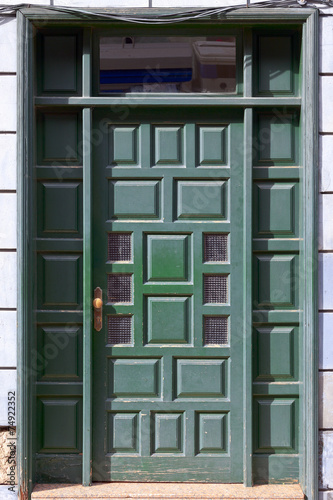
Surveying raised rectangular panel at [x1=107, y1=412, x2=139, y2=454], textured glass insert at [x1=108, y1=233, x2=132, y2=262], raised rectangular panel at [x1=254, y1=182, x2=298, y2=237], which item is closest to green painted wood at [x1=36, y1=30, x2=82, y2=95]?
textured glass insert at [x1=108, y1=233, x2=132, y2=262]

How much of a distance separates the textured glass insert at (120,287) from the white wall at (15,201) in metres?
0.75

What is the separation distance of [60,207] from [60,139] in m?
0.55

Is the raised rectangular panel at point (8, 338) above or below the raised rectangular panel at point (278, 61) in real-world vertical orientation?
below

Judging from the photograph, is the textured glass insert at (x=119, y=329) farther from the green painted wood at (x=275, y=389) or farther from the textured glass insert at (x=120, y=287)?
the green painted wood at (x=275, y=389)

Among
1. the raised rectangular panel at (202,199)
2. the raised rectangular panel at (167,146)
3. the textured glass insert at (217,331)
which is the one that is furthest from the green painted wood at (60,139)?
the textured glass insert at (217,331)

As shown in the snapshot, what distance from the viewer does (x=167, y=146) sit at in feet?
12.8

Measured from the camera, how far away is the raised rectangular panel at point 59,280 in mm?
3877

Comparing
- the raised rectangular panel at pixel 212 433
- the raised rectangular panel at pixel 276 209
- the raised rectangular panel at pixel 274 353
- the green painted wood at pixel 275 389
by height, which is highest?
the raised rectangular panel at pixel 276 209

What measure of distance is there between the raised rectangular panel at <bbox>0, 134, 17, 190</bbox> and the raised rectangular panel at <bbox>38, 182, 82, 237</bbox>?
245 mm

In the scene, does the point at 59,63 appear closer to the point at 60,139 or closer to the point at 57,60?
the point at 57,60

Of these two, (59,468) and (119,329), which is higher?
(119,329)

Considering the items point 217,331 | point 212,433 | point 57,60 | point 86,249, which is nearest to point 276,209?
point 217,331

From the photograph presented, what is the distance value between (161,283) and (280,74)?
1935 millimetres

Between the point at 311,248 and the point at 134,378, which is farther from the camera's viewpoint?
the point at 134,378
